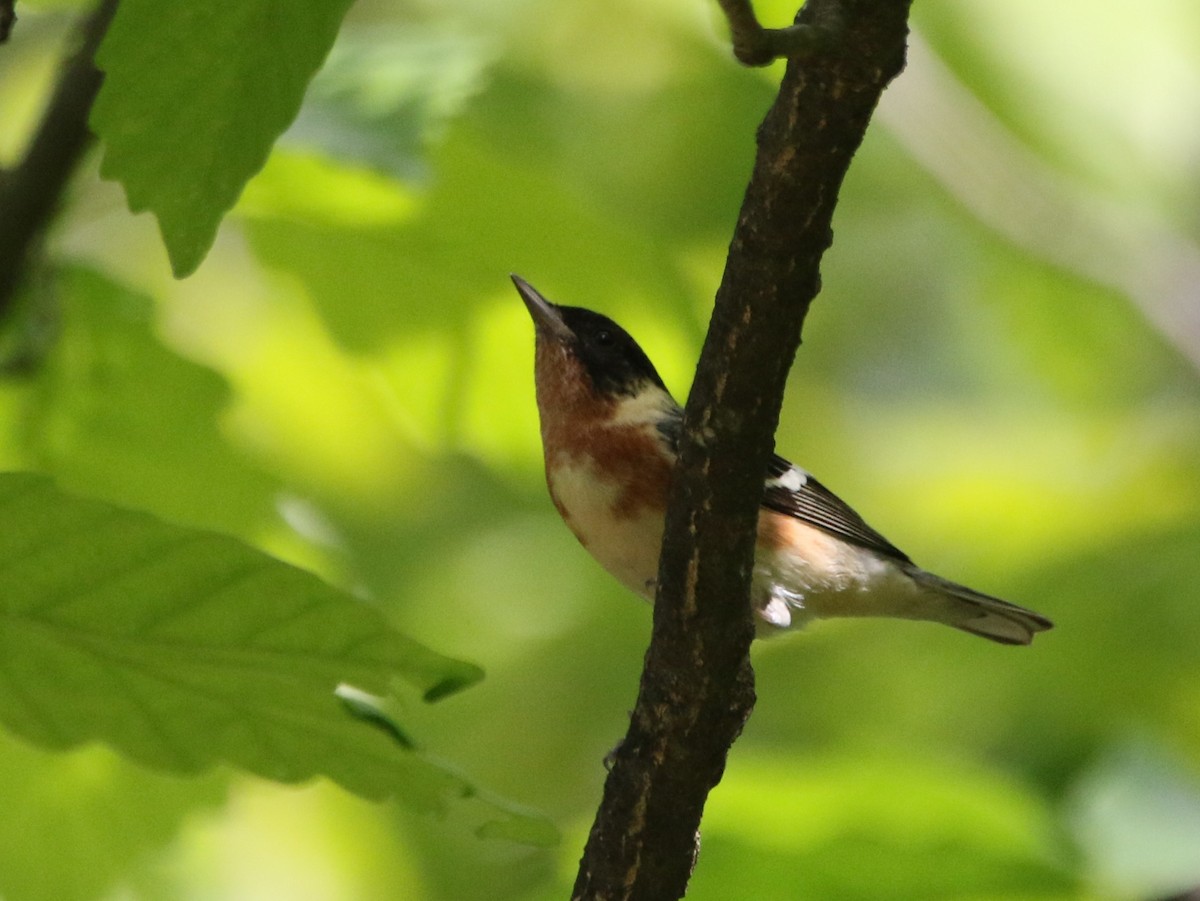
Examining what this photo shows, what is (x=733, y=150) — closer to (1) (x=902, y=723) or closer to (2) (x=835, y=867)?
(1) (x=902, y=723)

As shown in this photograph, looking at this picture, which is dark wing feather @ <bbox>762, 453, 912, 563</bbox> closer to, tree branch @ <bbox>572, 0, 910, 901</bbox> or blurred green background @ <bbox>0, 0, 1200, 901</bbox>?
blurred green background @ <bbox>0, 0, 1200, 901</bbox>

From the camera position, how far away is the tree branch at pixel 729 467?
1.98 metres

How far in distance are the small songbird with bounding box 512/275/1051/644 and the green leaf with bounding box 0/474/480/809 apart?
2082 millimetres

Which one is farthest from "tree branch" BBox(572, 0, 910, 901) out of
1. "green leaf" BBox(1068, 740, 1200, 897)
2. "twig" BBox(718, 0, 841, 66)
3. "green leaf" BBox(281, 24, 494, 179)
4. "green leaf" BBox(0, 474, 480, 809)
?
"green leaf" BBox(281, 24, 494, 179)

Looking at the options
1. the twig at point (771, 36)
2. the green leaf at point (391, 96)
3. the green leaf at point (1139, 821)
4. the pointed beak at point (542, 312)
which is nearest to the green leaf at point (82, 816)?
the pointed beak at point (542, 312)

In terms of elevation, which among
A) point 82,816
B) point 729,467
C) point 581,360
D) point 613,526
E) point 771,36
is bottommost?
point 82,816

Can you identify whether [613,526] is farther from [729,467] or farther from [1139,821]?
[729,467]

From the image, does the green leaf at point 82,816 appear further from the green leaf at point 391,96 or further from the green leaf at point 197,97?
the green leaf at point 197,97

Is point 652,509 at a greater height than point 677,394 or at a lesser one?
lesser

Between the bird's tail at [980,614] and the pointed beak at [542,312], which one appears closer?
the pointed beak at [542,312]

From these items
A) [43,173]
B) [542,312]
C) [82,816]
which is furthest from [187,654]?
[542,312]

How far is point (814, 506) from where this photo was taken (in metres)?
4.98

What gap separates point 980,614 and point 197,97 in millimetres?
4034

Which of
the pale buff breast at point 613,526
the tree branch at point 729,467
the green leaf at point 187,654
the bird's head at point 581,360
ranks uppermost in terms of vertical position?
the bird's head at point 581,360
